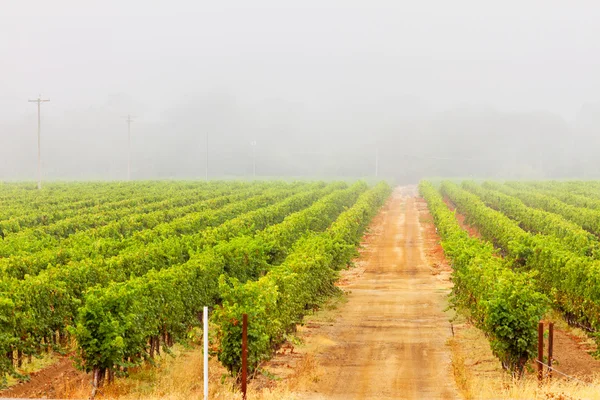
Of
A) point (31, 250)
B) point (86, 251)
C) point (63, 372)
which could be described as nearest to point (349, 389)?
point (63, 372)

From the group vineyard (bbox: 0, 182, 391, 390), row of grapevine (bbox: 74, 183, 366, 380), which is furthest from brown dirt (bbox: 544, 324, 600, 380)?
row of grapevine (bbox: 74, 183, 366, 380)

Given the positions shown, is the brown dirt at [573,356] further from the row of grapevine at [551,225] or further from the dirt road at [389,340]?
the row of grapevine at [551,225]

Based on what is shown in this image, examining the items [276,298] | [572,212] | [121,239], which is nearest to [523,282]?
[276,298]

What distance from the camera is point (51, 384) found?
1741 cm

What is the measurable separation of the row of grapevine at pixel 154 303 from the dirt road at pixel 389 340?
11.3 feet

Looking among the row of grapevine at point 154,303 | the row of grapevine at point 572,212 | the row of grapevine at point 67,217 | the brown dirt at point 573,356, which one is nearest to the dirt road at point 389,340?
the brown dirt at point 573,356

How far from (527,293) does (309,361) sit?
17.6ft

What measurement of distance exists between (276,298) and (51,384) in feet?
17.3

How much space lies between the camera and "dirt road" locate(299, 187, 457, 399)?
56.2 ft

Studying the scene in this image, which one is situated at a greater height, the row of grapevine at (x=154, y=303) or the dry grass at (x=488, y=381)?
the row of grapevine at (x=154, y=303)

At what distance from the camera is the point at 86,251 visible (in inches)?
995

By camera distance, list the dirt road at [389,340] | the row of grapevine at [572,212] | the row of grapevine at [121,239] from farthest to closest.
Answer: the row of grapevine at [572,212]
the row of grapevine at [121,239]
the dirt road at [389,340]

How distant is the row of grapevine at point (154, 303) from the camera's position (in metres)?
16.1

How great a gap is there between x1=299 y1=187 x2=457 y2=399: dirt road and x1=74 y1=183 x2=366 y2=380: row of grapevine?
11.3 ft
